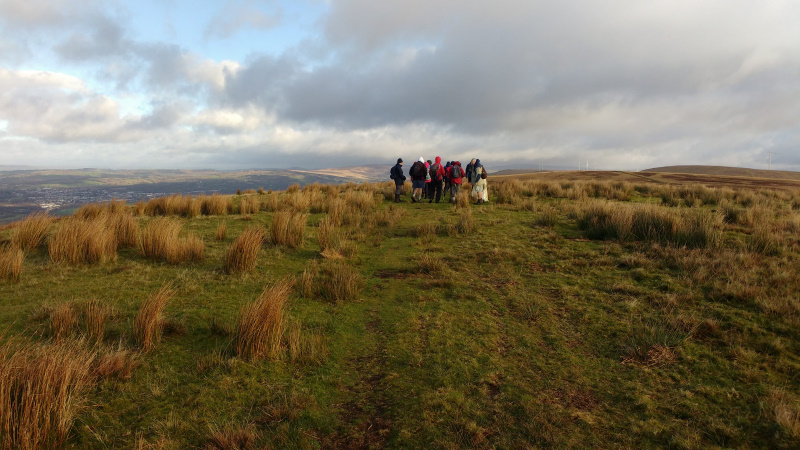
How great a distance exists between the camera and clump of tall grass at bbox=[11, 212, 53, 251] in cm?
723

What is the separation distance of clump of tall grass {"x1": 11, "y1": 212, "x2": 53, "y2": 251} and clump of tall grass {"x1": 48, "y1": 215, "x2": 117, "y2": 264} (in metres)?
0.69

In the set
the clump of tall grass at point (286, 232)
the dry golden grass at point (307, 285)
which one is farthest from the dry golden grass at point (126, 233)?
the dry golden grass at point (307, 285)

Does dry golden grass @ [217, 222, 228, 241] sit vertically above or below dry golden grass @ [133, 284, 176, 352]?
above

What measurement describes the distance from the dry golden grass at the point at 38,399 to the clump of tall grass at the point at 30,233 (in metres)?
6.18

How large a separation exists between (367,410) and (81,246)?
6.85m

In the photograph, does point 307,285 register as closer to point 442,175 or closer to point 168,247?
point 168,247

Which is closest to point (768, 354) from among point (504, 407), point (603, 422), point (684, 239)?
point (603, 422)

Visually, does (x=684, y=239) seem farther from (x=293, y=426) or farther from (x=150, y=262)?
(x=150, y=262)

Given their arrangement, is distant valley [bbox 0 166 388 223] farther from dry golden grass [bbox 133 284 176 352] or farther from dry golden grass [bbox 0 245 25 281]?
dry golden grass [bbox 133 284 176 352]

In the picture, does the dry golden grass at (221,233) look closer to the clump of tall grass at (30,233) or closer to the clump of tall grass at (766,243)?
the clump of tall grass at (30,233)

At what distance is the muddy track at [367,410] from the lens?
296 centimetres

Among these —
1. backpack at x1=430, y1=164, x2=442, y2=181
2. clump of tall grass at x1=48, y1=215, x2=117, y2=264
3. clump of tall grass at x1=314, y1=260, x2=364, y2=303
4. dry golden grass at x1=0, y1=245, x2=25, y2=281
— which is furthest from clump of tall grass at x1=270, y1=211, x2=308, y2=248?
backpack at x1=430, y1=164, x2=442, y2=181

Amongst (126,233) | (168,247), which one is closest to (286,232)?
(168,247)

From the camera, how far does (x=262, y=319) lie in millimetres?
4152
